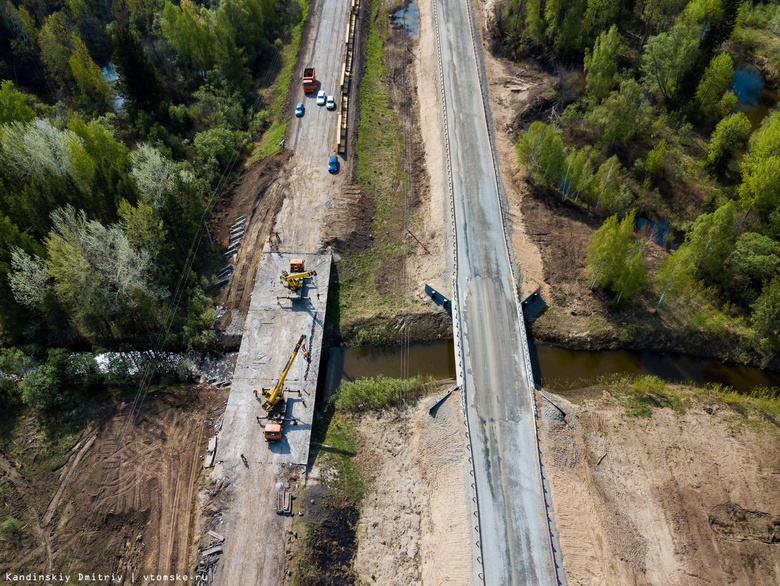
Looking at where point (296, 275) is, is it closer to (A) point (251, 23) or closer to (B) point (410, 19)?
(A) point (251, 23)

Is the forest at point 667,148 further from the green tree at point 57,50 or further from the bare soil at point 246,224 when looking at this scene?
the green tree at point 57,50

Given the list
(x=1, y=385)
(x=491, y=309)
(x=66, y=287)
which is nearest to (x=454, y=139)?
(x=491, y=309)

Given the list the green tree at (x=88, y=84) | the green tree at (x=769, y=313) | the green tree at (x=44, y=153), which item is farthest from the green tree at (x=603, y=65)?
the green tree at (x=88, y=84)

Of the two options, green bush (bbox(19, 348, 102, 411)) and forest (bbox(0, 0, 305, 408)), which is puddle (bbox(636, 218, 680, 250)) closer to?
forest (bbox(0, 0, 305, 408))

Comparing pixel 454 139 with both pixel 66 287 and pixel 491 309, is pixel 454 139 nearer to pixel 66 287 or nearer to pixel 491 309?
pixel 491 309

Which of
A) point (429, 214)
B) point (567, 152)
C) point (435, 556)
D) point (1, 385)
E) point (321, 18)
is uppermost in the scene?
point (321, 18)
